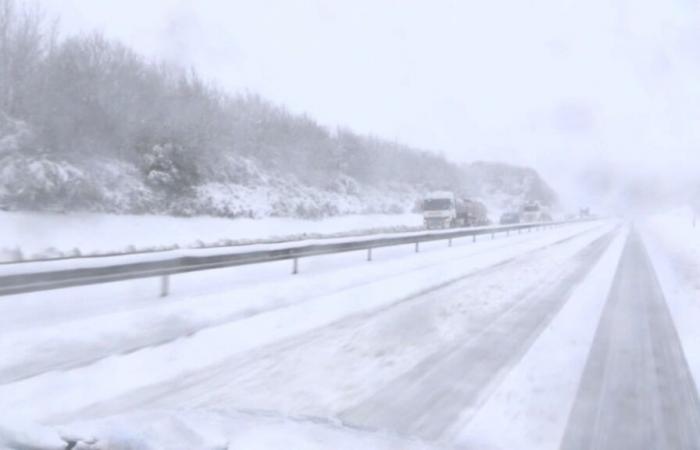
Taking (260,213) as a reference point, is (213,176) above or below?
above

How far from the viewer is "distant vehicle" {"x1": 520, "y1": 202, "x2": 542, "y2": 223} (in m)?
65.8

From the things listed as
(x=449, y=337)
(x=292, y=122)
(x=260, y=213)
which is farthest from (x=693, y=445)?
(x=292, y=122)

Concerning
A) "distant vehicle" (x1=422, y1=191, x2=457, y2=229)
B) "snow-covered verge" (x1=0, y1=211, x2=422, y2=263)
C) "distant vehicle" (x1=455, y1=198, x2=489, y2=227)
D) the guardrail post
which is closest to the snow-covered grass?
the guardrail post

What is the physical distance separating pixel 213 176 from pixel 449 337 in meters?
30.8

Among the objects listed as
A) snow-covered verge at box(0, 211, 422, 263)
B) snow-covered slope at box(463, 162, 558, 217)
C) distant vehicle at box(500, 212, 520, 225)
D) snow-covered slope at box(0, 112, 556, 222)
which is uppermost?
snow-covered slope at box(463, 162, 558, 217)

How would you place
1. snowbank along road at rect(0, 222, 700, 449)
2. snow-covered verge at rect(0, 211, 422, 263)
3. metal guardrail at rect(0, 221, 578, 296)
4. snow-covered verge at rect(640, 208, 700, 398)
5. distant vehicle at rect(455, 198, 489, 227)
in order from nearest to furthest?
snowbank along road at rect(0, 222, 700, 449)
snow-covered verge at rect(640, 208, 700, 398)
metal guardrail at rect(0, 221, 578, 296)
snow-covered verge at rect(0, 211, 422, 263)
distant vehicle at rect(455, 198, 489, 227)

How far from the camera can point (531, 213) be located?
66312mm

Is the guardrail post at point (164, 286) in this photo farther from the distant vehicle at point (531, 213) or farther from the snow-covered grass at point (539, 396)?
the distant vehicle at point (531, 213)

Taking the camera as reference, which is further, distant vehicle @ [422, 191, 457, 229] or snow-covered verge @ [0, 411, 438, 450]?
distant vehicle @ [422, 191, 457, 229]

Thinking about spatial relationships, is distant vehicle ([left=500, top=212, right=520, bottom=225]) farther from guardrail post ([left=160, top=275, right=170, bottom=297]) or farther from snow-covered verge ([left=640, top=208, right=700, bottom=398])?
guardrail post ([left=160, top=275, right=170, bottom=297])

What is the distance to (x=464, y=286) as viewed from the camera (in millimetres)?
12805

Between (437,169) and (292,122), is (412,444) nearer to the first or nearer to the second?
(292,122)

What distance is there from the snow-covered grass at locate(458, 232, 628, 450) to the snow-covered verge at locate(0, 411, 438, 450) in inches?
24.7

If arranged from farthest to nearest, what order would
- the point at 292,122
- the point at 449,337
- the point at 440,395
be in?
the point at 292,122 < the point at 449,337 < the point at 440,395
